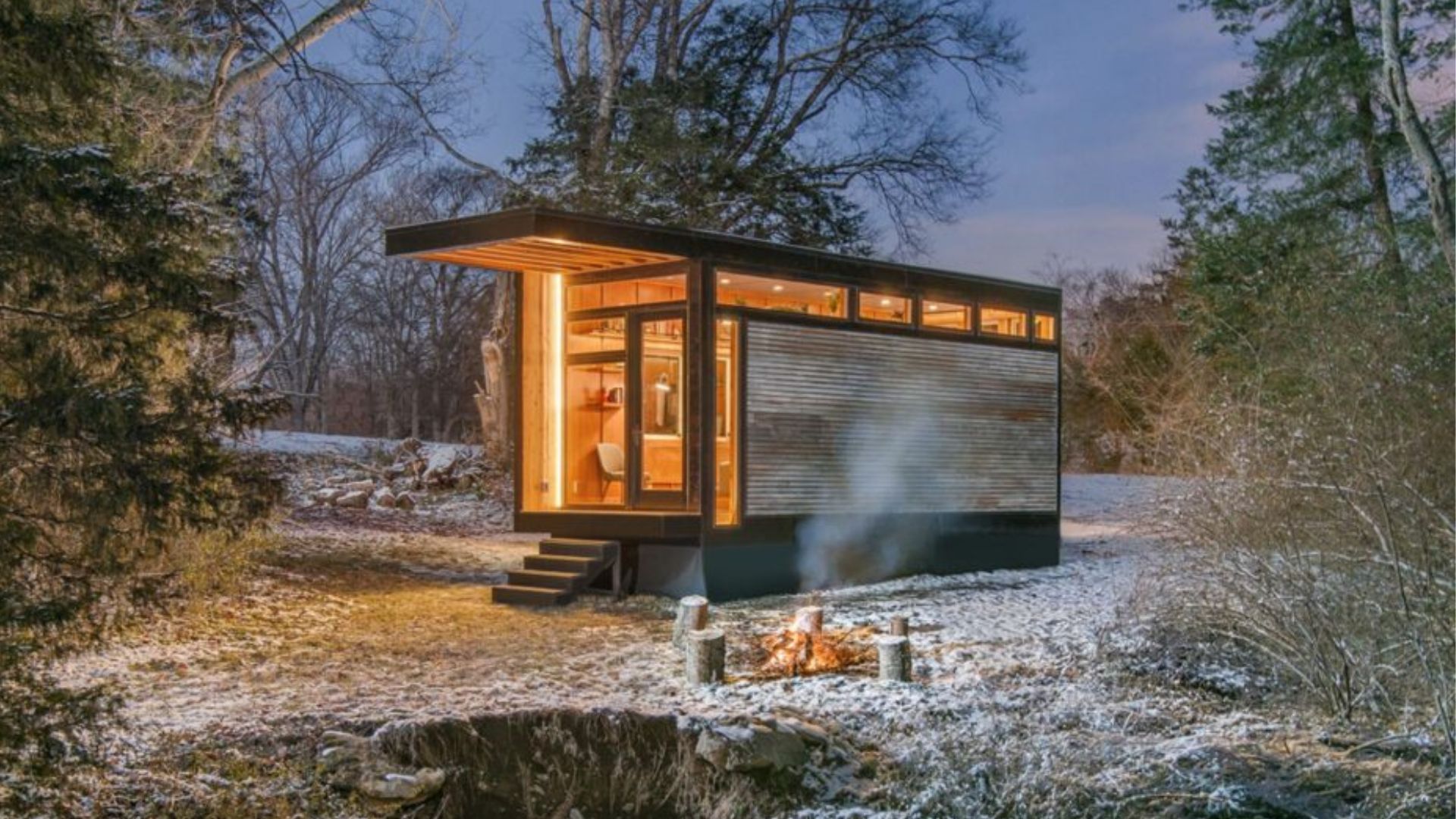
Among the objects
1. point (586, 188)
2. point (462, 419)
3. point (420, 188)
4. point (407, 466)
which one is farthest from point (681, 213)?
point (462, 419)

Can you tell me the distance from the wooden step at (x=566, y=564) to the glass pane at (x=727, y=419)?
4.20 ft

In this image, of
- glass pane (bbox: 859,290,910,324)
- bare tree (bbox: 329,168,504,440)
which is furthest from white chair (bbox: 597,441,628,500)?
bare tree (bbox: 329,168,504,440)

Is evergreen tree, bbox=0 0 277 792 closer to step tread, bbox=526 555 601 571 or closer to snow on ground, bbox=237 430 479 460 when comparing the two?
step tread, bbox=526 555 601 571

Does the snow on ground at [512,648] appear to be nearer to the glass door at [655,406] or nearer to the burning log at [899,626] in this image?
the burning log at [899,626]

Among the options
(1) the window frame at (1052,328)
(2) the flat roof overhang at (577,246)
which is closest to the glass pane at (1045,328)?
(1) the window frame at (1052,328)

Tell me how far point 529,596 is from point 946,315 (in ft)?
18.9

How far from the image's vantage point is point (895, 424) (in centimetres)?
1373

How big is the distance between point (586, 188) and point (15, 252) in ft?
45.7

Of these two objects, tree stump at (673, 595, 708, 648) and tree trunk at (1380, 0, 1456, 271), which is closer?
tree stump at (673, 595, 708, 648)

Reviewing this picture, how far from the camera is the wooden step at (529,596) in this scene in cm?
1156

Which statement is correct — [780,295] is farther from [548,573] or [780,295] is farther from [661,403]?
[548,573]

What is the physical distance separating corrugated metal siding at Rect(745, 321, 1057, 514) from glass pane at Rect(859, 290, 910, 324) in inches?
8.9

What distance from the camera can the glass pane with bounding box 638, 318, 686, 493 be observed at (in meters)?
12.2

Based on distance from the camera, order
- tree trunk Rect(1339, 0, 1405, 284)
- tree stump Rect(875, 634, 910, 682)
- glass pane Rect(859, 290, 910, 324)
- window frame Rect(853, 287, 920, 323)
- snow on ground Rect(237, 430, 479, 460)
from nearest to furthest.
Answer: tree stump Rect(875, 634, 910, 682) → window frame Rect(853, 287, 920, 323) → glass pane Rect(859, 290, 910, 324) → tree trunk Rect(1339, 0, 1405, 284) → snow on ground Rect(237, 430, 479, 460)
